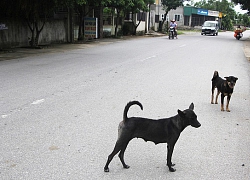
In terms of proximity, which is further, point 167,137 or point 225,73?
point 225,73

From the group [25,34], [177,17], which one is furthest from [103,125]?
[177,17]

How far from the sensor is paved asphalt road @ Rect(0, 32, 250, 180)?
3814 millimetres

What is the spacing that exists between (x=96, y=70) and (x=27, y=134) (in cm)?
647

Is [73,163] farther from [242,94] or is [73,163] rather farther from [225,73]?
[225,73]

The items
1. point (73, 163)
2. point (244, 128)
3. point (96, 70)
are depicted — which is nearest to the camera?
point (73, 163)

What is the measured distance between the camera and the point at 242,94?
27.3 feet

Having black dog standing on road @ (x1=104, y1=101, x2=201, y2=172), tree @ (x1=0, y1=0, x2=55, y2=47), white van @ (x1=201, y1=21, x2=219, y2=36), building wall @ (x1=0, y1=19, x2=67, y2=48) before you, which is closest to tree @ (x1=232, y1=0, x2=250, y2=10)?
white van @ (x1=201, y1=21, x2=219, y2=36)

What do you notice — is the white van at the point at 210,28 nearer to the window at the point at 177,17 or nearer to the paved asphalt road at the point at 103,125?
the window at the point at 177,17

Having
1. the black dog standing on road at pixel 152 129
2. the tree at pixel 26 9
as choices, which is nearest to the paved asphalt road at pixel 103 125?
the black dog standing on road at pixel 152 129

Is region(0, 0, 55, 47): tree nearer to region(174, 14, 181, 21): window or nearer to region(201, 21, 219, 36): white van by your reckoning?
region(201, 21, 219, 36): white van

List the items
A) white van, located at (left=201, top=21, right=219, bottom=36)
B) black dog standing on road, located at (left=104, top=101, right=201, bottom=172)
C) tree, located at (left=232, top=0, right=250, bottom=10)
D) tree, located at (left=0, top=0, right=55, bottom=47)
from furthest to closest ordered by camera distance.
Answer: white van, located at (left=201, top=21, right=219, bottom=36), tree, located at (left=232, top=0, right=250, bottom=10), tree, located at (left=0, top=0, right=55, bottom=47), black dog standing on road, located at (left=104, top=101, right=201, bottom=172)

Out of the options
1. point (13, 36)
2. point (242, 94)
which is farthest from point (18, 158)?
point (13, 36)

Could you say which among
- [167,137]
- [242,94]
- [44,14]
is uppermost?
[44,14]

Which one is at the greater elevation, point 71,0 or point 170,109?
point 71,0
